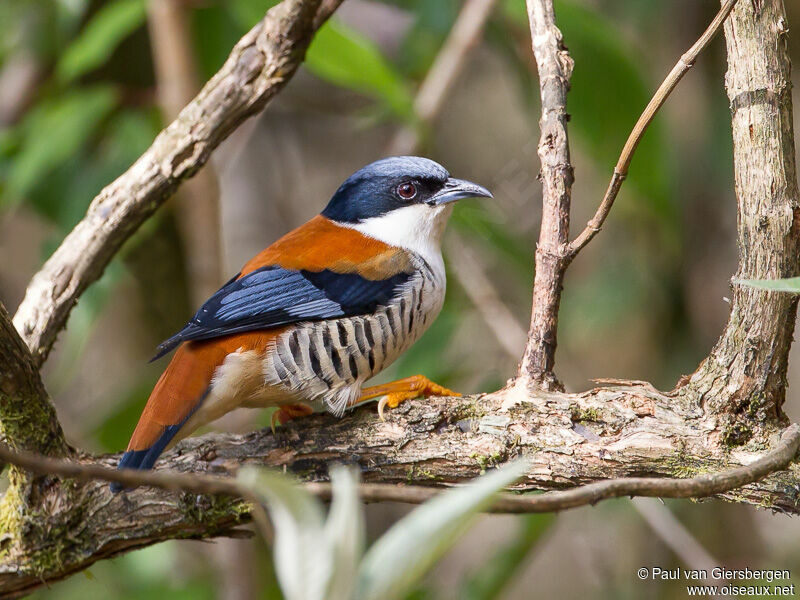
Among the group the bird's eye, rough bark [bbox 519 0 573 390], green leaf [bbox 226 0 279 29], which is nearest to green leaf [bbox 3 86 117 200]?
green leaf [bbox 226 0 279 29]

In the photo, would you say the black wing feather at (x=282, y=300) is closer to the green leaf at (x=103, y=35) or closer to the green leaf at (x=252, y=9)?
the green leaf at (x=252, y=9)

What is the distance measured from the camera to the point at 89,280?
3.14 m

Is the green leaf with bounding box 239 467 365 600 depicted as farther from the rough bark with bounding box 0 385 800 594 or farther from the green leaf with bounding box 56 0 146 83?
the green leaf with bounding box 56 0 146 83

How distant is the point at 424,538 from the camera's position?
4.17 ft

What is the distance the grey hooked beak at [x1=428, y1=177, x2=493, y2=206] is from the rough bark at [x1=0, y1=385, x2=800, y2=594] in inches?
45.2

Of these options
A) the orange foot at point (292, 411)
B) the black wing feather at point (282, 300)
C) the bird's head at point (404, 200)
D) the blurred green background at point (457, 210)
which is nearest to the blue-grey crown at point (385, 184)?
the bird's head at point (404, 200)

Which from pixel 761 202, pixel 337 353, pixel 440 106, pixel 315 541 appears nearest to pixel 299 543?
pixel 315 541

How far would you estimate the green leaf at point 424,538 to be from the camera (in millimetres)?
1269

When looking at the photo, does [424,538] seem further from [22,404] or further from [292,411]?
[292,411]

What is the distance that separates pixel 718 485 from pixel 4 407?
181 cm

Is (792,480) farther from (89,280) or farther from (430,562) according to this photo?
(89,280)

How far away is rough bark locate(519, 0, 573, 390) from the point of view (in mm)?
2584

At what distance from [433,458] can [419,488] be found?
1178 mm

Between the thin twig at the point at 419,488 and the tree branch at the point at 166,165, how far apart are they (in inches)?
59.7
